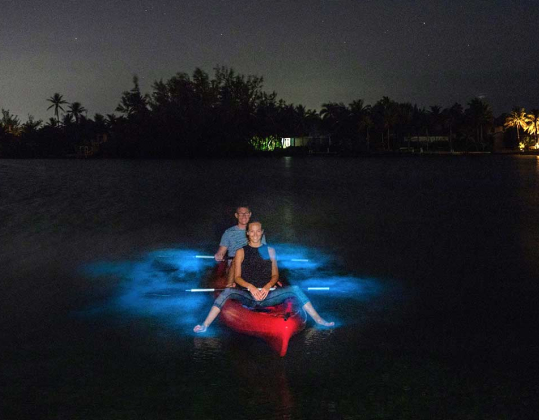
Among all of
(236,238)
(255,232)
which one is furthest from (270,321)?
(236,238)

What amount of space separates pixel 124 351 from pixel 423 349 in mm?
3392

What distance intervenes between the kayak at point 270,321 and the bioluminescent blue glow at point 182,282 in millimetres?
735

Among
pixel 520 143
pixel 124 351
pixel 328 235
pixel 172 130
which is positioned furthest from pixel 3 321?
pixel 520 143

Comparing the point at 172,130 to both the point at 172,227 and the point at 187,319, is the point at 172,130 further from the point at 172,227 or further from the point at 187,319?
the point at 187,319

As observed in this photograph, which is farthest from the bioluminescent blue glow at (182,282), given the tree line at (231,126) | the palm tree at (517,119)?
the palm tree at (517,119)

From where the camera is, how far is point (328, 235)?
64.2 ft

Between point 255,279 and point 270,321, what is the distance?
33.3 inches

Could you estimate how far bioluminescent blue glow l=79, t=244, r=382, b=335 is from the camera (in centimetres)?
1014

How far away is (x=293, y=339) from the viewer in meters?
8.28

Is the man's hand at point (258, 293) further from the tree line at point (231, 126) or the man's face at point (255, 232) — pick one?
the tree line at point (231, 126)

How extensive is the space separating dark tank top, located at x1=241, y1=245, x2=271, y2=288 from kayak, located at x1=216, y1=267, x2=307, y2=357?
1.10 ft

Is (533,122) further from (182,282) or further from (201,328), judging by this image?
(201,328)

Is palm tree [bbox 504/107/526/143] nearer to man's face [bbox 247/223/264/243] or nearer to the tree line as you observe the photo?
the tree line

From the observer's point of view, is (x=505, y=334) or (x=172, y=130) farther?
(x=172, y=130)
